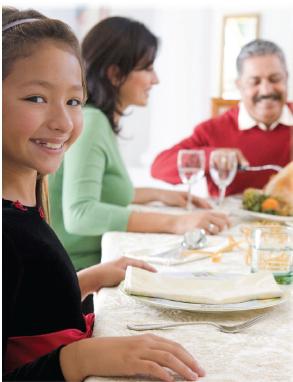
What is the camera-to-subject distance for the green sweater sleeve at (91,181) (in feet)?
5.08

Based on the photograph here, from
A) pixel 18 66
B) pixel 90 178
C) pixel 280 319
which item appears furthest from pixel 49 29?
pixel 90 178

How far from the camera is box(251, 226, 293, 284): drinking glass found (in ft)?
3.34

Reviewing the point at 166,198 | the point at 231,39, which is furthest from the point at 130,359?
the point at 231,39

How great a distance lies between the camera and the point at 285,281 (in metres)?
1.02

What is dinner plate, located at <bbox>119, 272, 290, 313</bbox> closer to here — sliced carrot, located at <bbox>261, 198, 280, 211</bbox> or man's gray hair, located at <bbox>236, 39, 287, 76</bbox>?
sliced carrot, located at <bbox>261, 198, 280, 211</bbox>

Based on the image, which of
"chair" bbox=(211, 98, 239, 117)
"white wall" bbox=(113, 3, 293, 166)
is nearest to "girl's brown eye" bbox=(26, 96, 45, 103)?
"chair" bbox=(211, 98, 239, 117)

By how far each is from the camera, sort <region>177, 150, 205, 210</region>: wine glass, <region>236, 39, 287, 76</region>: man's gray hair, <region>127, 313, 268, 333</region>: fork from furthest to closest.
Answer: <region>236, 39, 287, 76</region>: man's gray hair → <region>177, 150, 205, 210</region>: wine glass → <region>127, 313, 268, 333</region>: fork

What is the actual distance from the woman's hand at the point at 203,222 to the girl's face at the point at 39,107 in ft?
2.14

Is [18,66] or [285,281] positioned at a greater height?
[18,66]

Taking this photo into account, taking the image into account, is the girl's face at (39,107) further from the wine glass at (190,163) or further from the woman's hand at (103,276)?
the wine glass at (190,163)

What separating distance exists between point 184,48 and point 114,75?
2.73 meters

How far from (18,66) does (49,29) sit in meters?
0.10

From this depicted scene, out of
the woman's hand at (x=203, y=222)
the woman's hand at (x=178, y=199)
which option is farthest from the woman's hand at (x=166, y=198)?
the woman's hand at (x=203, y=222)

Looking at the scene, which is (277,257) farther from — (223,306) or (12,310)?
(12,310)
